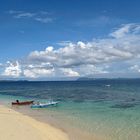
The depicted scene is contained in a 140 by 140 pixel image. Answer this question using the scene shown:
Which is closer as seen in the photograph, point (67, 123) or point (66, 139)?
point (66, 139)

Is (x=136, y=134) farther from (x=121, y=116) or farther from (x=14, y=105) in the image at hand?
(x=14, y=105)

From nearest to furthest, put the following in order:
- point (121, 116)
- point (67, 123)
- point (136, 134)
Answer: point (136, 134), point (67, 123), point (121, 116)

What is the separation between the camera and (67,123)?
102ft

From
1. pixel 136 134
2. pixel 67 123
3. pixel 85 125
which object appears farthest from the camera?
pixel 67 123

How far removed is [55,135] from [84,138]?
2.46m

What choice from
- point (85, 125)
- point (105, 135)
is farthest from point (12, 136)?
point (85, 125)

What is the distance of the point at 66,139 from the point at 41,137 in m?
2.08

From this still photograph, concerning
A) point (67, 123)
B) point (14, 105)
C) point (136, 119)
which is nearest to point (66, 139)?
point (67, 123)

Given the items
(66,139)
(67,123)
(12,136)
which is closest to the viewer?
(12,136)

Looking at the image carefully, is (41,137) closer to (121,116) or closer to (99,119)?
(99,119)

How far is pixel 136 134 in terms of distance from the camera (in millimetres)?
24609

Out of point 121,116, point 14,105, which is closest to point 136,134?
point 121,116

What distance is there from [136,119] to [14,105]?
27.7 metres

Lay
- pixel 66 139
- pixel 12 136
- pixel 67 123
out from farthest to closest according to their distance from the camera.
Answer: pixel 67 123 < pixel 66 139 < pixel 12 136
